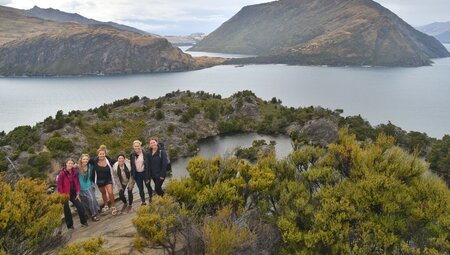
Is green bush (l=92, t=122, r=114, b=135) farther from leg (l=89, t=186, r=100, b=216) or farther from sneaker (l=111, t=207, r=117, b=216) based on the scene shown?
leg (l=89, t=186, r=100, b=216)

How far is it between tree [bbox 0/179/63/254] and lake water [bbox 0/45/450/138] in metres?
93.3

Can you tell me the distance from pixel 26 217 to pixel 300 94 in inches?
5528

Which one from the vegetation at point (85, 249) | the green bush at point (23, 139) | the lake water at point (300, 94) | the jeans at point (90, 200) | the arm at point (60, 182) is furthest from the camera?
the lake water at point (300, 94)

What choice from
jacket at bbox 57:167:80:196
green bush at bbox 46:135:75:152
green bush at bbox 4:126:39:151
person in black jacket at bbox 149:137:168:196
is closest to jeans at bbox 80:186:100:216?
jacket at bbox 57:167:80:196

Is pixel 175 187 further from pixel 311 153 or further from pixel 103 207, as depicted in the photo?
pixel 311 153

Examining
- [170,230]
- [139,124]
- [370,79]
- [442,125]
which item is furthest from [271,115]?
[370,79]

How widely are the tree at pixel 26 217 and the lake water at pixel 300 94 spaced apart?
93.3 m

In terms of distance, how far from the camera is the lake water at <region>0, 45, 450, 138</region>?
105938mm

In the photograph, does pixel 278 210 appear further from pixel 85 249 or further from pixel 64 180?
pixel 64 180

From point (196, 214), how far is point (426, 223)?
880 cm

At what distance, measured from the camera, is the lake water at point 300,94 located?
106 m

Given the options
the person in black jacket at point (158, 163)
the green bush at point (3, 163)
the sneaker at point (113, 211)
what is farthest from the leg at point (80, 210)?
the green bush at point (3, 163)

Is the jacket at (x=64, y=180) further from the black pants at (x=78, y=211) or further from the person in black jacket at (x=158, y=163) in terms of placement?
the person in black jacket at (x=158, y=163)

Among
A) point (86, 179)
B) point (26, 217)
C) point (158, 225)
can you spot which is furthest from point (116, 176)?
point (26, 217)
